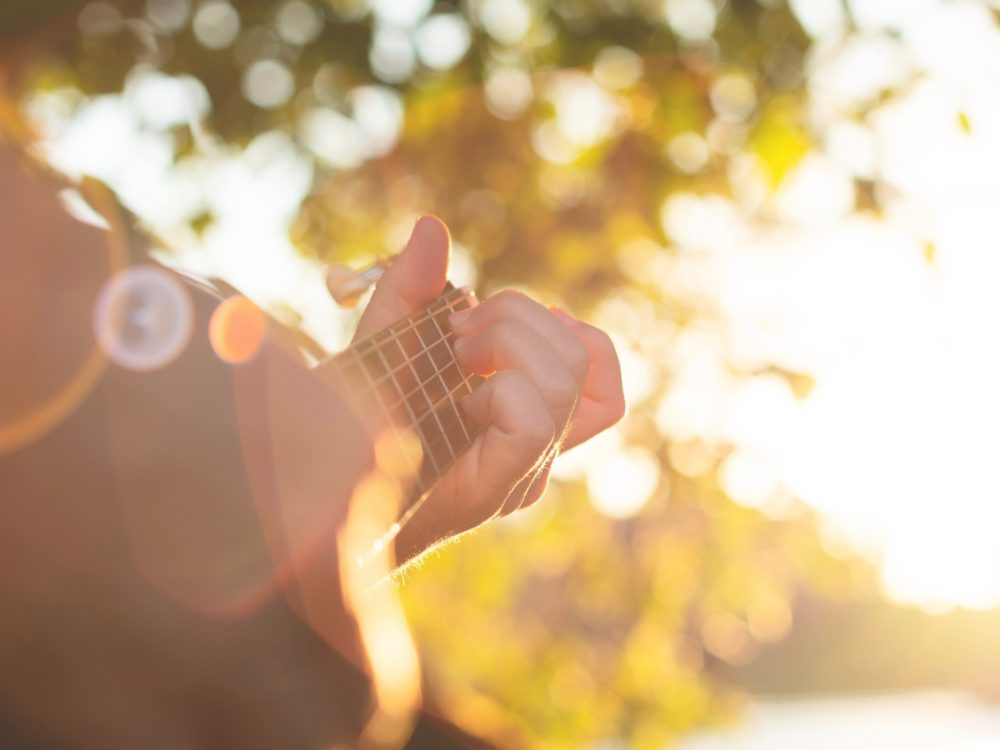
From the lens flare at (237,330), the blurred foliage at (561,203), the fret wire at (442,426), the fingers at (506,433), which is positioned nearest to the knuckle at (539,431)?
the fingers at (506,433)

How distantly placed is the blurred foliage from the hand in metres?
1.23

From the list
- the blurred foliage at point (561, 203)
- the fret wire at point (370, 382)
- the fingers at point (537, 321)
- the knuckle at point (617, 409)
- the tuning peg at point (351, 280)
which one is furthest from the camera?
the blurred foliage at point (561, 203)

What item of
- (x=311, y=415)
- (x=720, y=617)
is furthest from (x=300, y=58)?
(x=720, y=617)

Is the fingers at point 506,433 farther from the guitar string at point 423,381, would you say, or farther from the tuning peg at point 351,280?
the tuning peg at point 351,280

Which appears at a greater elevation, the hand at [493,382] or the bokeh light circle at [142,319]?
the hand at [493,382]

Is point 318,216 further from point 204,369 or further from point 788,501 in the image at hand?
point 204,369

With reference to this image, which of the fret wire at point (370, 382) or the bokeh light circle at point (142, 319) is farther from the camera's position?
the fret wire at point (370, 382)

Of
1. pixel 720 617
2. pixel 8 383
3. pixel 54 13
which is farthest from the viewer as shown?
pixel 720 617

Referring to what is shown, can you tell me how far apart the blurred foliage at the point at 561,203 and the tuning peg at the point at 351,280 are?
4.30 feet

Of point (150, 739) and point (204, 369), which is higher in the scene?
point (204, 369)

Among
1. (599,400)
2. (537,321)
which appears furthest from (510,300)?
(599,400)

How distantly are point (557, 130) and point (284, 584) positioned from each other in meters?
4.54

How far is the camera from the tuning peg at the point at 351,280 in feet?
5.19

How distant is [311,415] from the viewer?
877 millimetres
